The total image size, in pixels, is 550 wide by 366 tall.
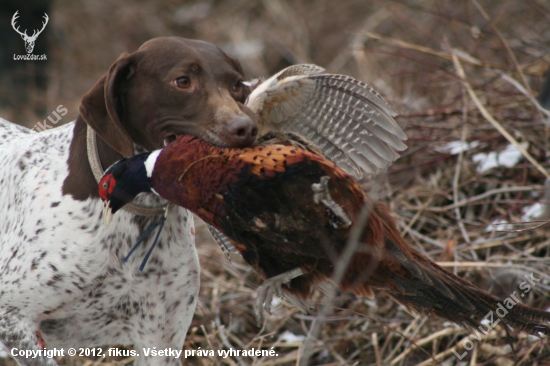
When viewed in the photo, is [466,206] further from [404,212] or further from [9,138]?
[9,138]

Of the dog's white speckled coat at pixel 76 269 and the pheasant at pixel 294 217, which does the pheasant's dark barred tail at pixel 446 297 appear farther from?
the dog's white speckled coat at pixel 76 269

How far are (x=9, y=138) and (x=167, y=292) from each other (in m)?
1.20

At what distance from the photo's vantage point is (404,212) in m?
4.61

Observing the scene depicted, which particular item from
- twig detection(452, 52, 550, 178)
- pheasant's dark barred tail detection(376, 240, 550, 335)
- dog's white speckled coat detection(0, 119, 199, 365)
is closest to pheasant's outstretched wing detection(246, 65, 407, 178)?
pheasant's dark barred tail detection(376, 240, 550, 335)

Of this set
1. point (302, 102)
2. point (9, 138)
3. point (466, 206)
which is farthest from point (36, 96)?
point (302, 102)

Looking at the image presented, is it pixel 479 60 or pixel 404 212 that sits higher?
pixel 479 60

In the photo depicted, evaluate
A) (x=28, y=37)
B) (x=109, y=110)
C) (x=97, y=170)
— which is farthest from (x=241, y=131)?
(x=28, y=37)

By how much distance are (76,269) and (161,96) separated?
0.72 meters

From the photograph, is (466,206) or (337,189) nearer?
(337,189)

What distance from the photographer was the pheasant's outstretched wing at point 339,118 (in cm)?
289

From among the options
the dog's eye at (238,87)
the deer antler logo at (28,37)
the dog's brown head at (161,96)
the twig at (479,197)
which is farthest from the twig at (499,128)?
the deer antler logo at (28,37)

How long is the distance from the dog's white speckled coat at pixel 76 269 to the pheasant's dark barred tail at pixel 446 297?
2.74 ft

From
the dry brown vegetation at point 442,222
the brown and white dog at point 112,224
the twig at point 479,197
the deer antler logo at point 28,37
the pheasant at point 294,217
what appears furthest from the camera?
the deer antler logo at point 28,37

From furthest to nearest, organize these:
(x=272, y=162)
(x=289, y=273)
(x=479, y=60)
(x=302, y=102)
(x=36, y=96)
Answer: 1. (x=36, y=96)
2. (x=479, y=60)
3. (x=302, y=102)
4. (x=289, y=273)
5. (x=272, y=162)
